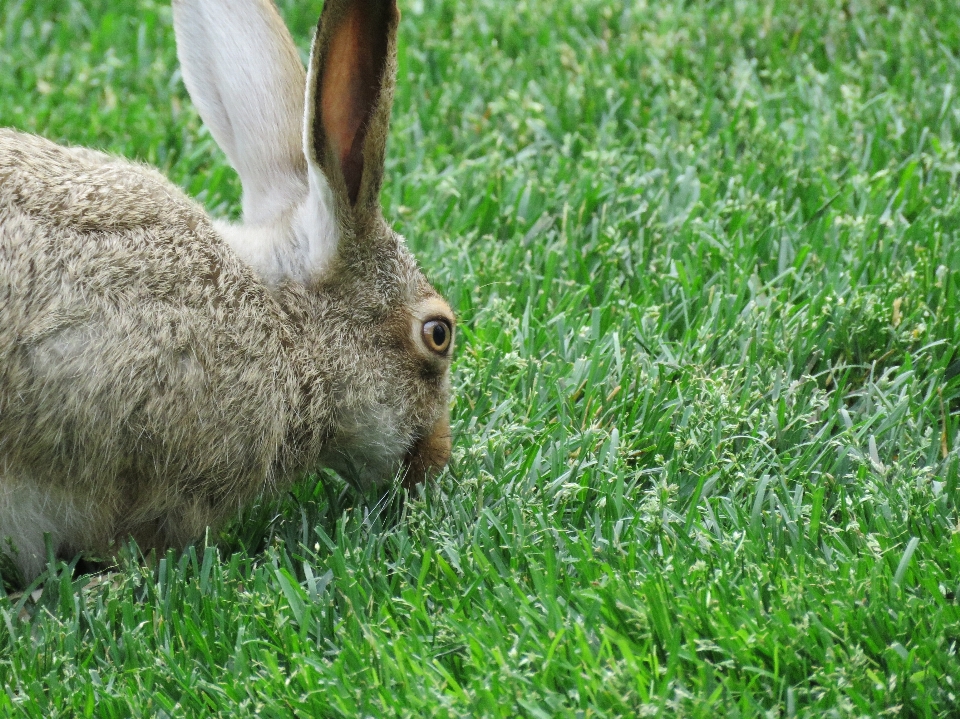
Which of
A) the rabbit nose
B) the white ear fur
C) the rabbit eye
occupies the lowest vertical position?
the rabbit nose

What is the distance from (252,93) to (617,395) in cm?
152

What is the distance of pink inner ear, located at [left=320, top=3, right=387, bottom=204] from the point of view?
3436mm

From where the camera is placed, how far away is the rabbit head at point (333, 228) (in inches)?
138

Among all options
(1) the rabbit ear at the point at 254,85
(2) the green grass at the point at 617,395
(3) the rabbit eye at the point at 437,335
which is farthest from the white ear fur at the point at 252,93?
(2) the green grass at the point at 617,395

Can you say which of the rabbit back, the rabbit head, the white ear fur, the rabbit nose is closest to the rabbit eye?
the rabbit head

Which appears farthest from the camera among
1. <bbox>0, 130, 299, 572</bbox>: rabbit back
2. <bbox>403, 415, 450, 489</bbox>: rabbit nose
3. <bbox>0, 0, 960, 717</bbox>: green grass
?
<bbox>403, 415, 450, 489</bbox>: rabbit nose

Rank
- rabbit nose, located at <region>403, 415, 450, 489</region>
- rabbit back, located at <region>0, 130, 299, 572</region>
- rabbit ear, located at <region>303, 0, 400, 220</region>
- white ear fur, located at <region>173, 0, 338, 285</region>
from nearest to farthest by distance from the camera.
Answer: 1. rabbit back, located at <region>0, 130, 299, 572</region>
2. rabbit ear, located at <region>303, 0, 400, 220</region>
3. rabbit nose, located at <region>403, 415, 450, 489</region>
4. white ear fur, located at <region>173, 0, 338, 285</region>

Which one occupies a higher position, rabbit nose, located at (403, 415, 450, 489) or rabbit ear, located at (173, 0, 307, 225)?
rabbit ear, located at (173, 0, 307, 225)

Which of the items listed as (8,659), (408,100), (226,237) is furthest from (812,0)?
(8,659)

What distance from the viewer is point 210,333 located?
3422mm

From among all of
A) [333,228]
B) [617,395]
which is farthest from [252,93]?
[617,395]

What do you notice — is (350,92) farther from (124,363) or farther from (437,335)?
(124,363)

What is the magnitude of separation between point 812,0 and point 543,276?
2.84 metres

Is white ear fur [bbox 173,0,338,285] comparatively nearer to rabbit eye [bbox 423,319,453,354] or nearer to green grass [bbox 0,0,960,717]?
rabbit eye [bbox 423,319,453,354]
